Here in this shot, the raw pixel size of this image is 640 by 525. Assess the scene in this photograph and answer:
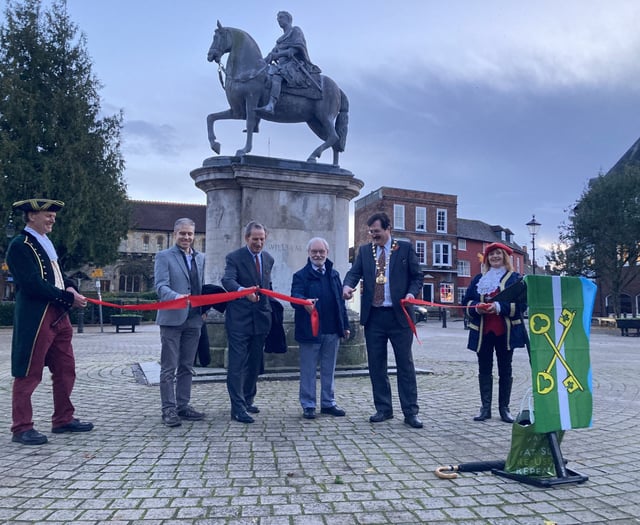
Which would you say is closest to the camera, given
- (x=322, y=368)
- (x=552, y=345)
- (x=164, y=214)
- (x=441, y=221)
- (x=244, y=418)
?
(x=552, y=345)

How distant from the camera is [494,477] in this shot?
3760mm

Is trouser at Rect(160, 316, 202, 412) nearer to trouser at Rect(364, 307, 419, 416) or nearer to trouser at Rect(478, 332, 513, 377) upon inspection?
trouser at Rect(364, 307, 419, 416)

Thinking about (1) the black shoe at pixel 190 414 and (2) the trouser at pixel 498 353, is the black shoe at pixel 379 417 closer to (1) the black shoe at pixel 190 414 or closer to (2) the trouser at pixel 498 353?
(2) the trouser at pixel 498 353

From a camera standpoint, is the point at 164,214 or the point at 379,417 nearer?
the point at 379,417

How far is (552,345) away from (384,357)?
2.23 m

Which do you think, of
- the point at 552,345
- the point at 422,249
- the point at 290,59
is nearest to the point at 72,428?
the point at 552,345

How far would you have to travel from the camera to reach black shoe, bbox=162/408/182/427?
16.9 feet

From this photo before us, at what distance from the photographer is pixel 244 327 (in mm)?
5629

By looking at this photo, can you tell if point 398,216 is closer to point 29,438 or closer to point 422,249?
point 422,249

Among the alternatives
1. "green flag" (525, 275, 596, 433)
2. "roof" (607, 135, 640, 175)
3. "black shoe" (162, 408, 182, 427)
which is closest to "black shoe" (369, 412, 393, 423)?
"black shoe" (162, 408, 182, 427)

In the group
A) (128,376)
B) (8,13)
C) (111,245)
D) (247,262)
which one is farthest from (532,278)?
(8,13)

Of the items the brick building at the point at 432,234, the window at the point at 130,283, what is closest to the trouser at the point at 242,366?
the brick building at the point at 432,234

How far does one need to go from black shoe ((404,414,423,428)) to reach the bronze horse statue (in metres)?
5.03

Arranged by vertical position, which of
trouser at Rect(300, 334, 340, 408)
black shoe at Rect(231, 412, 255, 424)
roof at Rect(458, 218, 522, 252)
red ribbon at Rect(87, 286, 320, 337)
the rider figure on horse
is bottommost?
black shoe at Rect(231, 412, 255, 424)
